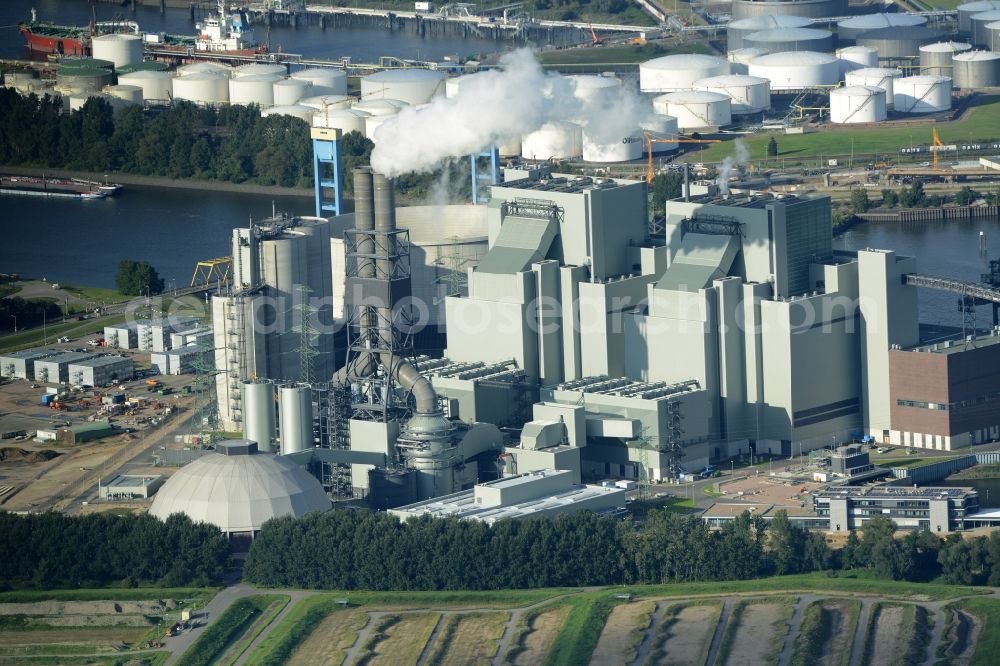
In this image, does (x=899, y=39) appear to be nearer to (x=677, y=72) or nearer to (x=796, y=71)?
(x=796, y=71)

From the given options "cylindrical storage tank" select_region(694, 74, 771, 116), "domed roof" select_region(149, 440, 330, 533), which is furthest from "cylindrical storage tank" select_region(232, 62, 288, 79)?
"domed roof" select_region(149, 440, 330, 533)

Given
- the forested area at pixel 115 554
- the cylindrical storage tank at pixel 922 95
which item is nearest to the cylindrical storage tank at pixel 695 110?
the cylindrical storage tank at pixel 922 95

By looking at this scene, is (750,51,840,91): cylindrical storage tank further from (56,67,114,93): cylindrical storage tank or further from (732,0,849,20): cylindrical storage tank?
(56,67,114,93): cylindrical storage tank

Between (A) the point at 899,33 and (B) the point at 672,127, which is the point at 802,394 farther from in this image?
(A) the point at 899,33

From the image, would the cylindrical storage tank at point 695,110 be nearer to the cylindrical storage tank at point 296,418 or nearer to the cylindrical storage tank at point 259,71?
the cylindrical storage tank at point 259,71

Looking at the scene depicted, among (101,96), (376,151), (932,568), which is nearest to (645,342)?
(376,151)

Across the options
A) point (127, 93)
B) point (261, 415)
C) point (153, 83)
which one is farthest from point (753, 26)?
point (261, 415)
